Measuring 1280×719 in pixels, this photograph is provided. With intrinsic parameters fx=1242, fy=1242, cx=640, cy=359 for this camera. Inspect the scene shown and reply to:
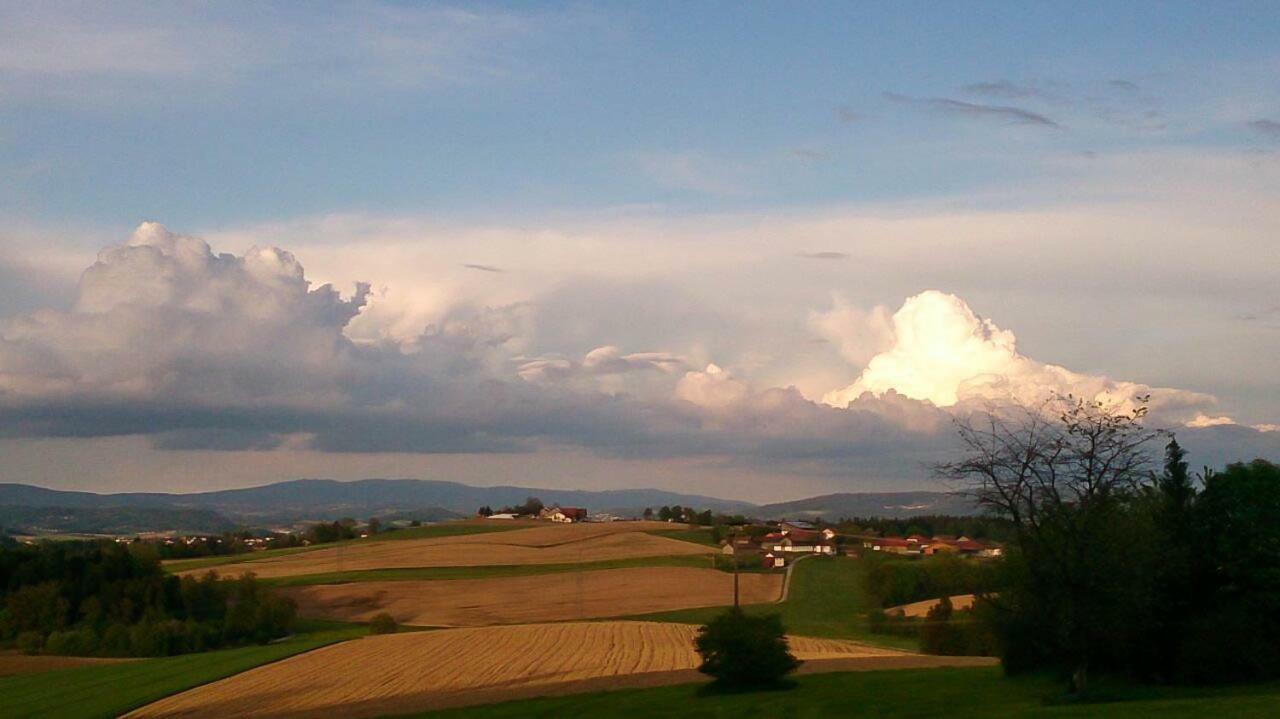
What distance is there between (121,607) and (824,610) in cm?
5153

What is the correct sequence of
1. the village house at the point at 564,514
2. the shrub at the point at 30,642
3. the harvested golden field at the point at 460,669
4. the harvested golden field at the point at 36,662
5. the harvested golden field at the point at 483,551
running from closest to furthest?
the harvested golden field at the point at 460,669 < the harvested golden field at the point at 36,662 < the shrub at the point at 30,642 < the harvested golden field at the point at 483,551 < the village house at the point at 564,514

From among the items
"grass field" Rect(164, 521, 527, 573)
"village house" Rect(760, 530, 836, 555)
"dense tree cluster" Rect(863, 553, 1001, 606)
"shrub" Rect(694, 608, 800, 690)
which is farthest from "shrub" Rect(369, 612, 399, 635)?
"village house" Rect(760, 530, 836, 555)

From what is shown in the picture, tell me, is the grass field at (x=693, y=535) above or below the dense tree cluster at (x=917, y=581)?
above

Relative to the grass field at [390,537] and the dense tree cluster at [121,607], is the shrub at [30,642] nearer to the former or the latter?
the dense tree cluster at [121,607]

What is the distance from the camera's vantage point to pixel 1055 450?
40594 mm

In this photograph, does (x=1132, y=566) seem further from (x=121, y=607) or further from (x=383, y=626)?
(x=121, y=607)

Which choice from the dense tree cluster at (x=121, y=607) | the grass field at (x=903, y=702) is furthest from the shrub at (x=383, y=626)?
the grass field at (x=903, y=702)

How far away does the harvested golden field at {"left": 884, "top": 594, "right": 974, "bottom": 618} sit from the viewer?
8725cm

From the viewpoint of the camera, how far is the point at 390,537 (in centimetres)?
14488

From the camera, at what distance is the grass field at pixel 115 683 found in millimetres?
50375

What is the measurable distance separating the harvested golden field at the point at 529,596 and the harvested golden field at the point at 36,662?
807 inches

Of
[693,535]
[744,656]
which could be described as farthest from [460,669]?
[693,535]

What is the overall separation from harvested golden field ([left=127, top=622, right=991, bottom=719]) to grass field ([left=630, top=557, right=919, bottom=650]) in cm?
780

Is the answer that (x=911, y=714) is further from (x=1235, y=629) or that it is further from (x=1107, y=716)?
(x=1235, y=629)
